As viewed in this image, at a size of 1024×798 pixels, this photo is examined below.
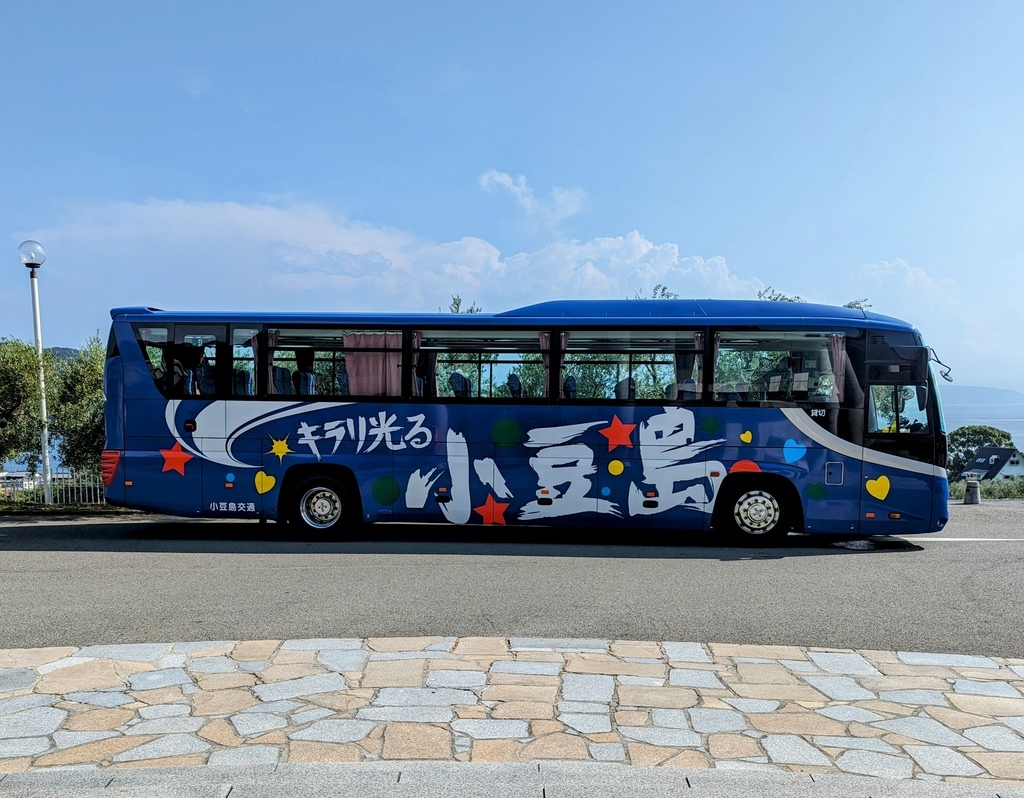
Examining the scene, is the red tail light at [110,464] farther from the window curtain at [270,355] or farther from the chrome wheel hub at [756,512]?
the chrome wheel hub at [756,512]

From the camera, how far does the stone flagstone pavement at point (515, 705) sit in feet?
12.9

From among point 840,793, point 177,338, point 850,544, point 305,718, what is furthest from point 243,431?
point 840,793

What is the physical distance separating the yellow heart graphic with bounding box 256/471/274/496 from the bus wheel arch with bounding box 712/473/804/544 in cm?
624

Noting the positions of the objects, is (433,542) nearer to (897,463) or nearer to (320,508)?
(320,508)

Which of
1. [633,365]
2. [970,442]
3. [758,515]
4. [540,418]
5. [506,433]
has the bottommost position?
[970,442]

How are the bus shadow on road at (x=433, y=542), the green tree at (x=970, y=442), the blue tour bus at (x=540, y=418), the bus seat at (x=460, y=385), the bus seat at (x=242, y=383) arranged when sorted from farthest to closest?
the green tree at (x=970, y=442), the bus seat at (x=242, y=383), the bus seat at (x=460, y=385), the blue tour bus at (x=540, y=418), the bus shadow on road at (x=433, y=542)

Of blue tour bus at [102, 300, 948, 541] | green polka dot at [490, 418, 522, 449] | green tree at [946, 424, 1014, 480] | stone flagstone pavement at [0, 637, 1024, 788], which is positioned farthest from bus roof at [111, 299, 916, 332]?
green tree at [946, 424, 1014, 480]

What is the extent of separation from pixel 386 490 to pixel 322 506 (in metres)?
1.02

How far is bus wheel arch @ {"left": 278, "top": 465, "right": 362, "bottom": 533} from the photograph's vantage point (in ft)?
38.5

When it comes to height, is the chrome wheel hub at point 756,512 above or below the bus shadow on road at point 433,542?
above

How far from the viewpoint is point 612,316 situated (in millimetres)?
11422

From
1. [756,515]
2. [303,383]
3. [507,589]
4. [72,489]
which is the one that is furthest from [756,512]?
[72,489]

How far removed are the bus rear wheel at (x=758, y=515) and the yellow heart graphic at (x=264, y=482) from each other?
6.43 metres

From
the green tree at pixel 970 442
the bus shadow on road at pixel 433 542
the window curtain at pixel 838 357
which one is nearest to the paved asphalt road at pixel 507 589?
the bus shadow on road at pixel 433 542
